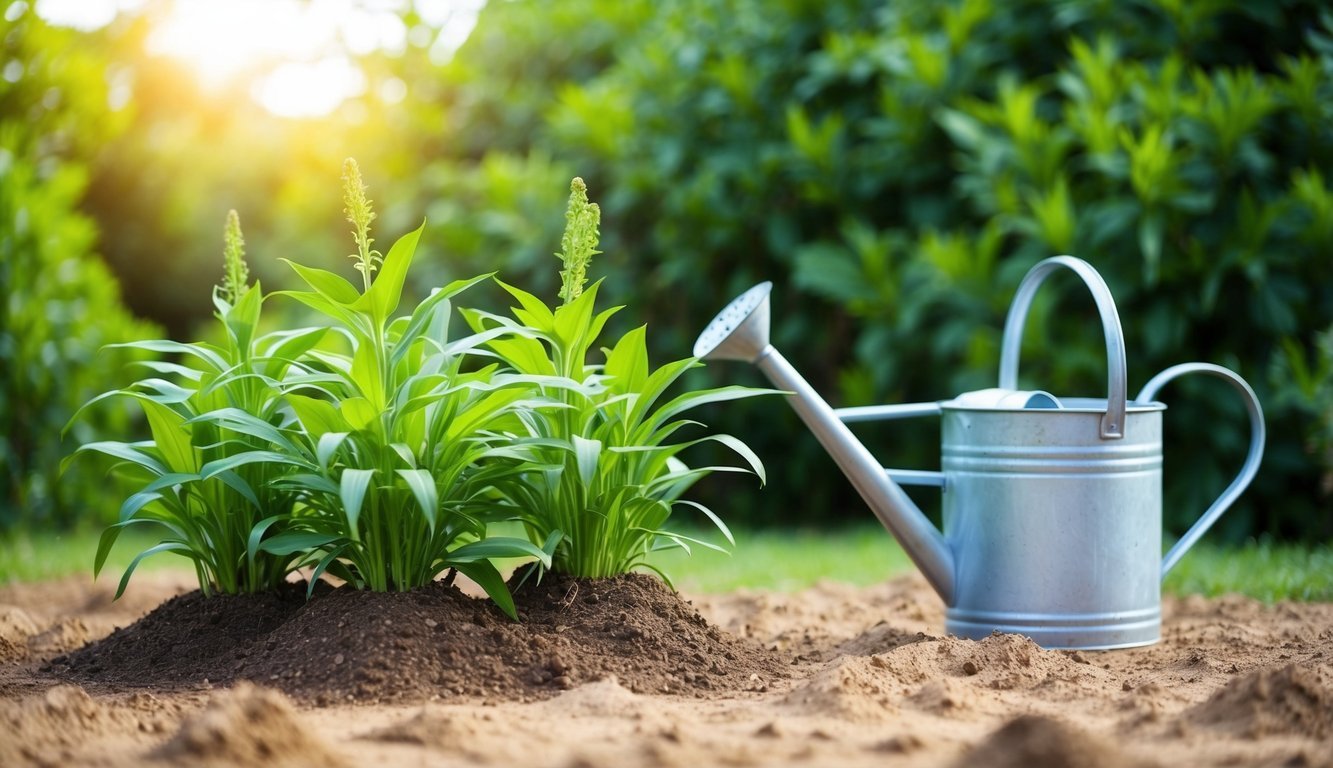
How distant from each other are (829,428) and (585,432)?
604 millimetres

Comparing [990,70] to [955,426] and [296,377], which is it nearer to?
[955,426]

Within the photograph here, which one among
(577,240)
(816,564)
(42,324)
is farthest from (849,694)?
(42,324)

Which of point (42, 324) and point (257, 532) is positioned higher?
point (42, 324)

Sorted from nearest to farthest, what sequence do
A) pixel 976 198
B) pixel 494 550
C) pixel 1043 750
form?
1. pixel 1043 750
2. pixel 494 550
3. pixel 976 198

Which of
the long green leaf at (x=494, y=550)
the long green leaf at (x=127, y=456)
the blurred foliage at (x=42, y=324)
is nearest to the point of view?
the long green leaf at (x=494, y=550)

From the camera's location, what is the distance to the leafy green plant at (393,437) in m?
2.31

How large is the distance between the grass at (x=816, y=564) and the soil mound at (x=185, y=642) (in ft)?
5.52

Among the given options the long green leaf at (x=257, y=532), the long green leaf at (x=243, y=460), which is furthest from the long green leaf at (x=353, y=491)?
the long green leaf at (x=257, y=532)

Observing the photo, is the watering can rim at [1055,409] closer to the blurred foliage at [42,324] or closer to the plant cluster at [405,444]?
the plant cluster at [405,444]

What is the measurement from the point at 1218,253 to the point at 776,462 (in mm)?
2486

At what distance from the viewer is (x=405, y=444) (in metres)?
2.32

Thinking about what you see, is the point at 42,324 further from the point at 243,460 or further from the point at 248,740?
the point at 248,740

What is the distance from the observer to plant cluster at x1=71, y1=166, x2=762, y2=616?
2.33m

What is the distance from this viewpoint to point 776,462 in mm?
6309
